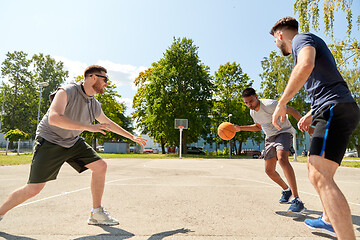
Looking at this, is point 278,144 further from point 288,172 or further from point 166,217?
point 166,217

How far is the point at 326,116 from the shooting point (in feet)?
7.34

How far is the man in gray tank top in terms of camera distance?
2936 millimetres

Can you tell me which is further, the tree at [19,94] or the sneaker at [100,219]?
the tree at [19,94]

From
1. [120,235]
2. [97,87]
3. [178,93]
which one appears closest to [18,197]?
[120,235]

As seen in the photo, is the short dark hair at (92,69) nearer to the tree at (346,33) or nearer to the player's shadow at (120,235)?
the player's shadow at (120,235)

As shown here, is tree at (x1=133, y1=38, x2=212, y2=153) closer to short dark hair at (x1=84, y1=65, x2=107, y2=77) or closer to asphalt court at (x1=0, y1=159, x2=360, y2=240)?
asphalt court at (x1=0, y1=159, x2=360, y2=240)

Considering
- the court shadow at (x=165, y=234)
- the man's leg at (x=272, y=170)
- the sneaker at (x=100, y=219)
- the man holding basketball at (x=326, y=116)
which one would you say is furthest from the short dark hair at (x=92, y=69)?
the man's leg at (x=272, y=170)

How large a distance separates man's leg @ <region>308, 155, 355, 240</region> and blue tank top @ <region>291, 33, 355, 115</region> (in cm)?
52

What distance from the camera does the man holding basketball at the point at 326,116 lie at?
6.63 feet

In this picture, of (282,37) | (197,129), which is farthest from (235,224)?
(197,129)

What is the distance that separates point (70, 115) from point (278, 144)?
3.27 m

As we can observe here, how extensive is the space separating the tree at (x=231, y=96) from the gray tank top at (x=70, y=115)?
39.3 metres

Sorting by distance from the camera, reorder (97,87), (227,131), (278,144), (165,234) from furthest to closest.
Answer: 1. (227,131)
2. (278,144)
3. (97,87)
4. (165,234)

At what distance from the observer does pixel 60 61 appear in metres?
55.4
